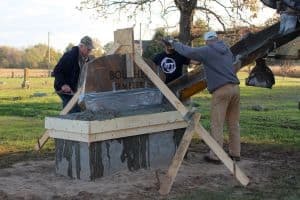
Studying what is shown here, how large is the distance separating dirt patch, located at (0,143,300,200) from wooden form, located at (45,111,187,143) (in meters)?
0.56

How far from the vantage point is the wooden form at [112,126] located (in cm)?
702

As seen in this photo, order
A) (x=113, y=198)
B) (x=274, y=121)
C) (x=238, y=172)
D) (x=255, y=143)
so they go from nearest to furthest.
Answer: (x=113, y=198), (x=238, y=172), (x=255, y=143), (x=274, y=121)

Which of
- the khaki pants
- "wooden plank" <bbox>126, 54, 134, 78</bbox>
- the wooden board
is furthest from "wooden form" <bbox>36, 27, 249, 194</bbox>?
the khaki pants

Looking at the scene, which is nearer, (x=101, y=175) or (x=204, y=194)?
(x=204, y=194)

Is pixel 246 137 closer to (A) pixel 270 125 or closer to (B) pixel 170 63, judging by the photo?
(A) pixel 270 125

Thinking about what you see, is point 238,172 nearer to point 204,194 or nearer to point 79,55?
point 204,194

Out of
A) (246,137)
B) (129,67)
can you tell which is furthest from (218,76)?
(246,137)

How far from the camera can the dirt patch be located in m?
6.66

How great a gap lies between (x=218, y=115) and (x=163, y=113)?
88 cm

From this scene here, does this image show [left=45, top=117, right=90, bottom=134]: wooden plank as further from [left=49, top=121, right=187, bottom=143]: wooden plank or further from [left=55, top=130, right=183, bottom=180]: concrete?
[left=55, top=130, right=183, bottom=180]: concrete

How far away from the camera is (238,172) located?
7.26 meters

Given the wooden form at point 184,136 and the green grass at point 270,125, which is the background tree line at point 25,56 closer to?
the green grass at point 270,125

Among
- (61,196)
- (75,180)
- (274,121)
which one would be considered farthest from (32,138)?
(274,121)

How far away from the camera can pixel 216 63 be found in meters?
7.99
